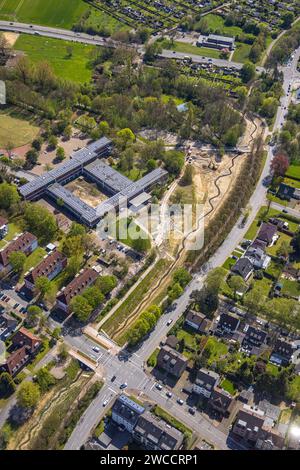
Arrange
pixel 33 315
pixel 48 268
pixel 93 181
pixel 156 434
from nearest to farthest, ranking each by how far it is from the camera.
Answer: pixel 156 434
pixel 33 315
pixel 48 268
pixel 93 181

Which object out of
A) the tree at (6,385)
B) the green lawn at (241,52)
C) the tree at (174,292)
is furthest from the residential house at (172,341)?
the green lawn at (241,52)

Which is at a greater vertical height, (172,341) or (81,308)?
(81,308)

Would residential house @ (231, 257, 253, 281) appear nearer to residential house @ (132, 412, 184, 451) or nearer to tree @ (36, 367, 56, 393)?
residential house @ (132, 412, 184, 451)

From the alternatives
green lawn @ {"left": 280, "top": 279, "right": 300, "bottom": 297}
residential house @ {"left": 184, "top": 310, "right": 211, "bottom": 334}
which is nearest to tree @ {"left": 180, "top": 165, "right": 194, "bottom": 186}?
green lawn @ {"left": 280, "top": 279, "right": 300, "bottom": 297}

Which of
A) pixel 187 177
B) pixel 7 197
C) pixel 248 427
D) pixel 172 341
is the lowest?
pixel 248 427

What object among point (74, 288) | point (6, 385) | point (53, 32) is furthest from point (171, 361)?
point (53, 32)

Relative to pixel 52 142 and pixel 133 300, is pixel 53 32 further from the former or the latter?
pixel 133 300
